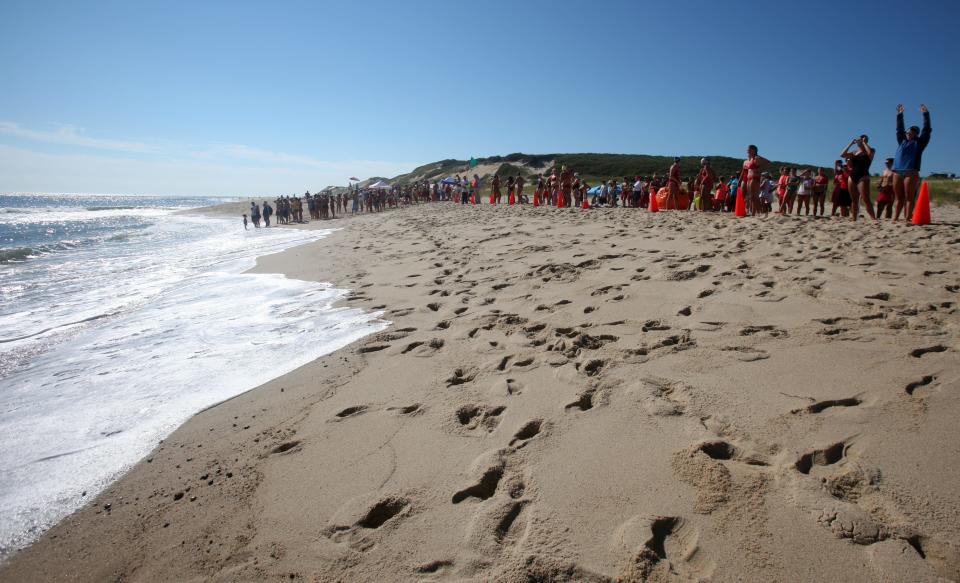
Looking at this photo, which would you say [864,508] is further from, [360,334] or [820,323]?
[360,334]

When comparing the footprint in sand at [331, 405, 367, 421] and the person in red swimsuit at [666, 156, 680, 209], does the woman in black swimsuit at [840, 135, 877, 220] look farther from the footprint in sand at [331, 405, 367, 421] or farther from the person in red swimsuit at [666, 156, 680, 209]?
the footprint in sand at [331, 405, 367, 421]

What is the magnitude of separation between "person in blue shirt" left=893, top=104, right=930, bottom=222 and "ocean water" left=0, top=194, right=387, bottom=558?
907 centimetres

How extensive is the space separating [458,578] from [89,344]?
5.55m

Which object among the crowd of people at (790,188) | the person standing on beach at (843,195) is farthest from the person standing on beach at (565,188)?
the person standing on beach at (843,195)

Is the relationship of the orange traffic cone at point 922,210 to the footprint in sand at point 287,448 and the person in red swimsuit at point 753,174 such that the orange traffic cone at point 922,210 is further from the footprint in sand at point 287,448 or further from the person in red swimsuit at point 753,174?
the footprint in sand at point 287,448

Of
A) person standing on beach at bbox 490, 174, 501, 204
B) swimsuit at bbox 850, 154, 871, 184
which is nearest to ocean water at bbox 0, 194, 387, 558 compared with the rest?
swimsuit at bbox 850, 154, 871, 184

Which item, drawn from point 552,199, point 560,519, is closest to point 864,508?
point 560,519

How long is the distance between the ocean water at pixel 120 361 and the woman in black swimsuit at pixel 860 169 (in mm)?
9316

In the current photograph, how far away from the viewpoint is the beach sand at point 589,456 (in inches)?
63.3

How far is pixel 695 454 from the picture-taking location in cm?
202

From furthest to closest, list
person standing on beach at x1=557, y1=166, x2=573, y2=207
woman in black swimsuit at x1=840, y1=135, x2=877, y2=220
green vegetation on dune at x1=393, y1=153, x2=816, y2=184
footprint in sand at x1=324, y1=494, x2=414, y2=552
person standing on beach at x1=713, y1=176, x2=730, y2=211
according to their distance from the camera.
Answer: green vegetation on dune at x1=393, y1=153, x2=816, y2=184 → person standing on beach at x1=557, y1=166, x2=573, y2=207 → person standing on beach at x1=713, y1=176, x2=730, y2=211 → woman in black swimsuit at x1=840, y1=135, x2=877, y2=220 → footprint in sand at x1=324, y1=494, x2=414, y2=552

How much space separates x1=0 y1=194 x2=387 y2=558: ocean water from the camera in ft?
8.79

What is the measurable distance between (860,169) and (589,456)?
9.99 m

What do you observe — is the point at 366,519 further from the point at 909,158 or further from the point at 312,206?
the point at 312,206
